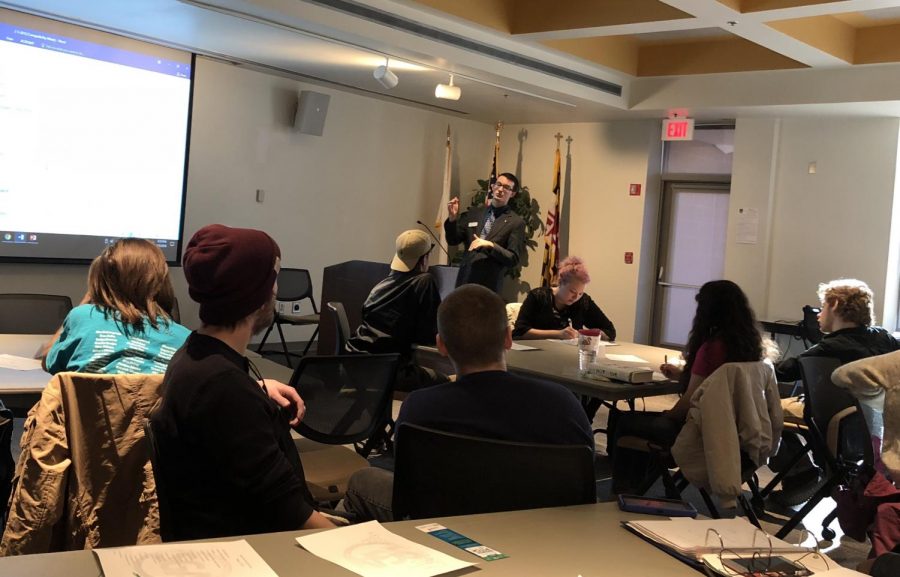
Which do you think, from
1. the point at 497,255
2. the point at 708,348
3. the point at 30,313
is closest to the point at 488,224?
the point at 497,255

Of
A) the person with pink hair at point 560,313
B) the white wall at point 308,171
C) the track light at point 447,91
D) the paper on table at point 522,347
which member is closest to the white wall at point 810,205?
the track light at point 447,91

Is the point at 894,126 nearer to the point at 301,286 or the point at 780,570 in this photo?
the point at 301,286

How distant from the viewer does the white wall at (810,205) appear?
7.51 metres

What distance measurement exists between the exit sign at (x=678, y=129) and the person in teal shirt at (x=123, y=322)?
6.58 meters

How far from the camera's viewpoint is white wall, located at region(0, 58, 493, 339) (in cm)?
754

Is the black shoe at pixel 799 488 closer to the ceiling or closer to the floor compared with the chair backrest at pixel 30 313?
closer to the floor

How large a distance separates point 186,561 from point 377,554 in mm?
324

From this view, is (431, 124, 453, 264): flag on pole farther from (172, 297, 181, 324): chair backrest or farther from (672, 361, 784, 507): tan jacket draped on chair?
(672, 361, 784, 507): tan jacket draped on chair

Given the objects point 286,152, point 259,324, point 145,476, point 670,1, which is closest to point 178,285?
point 286,152

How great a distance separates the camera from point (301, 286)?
25.9 feet

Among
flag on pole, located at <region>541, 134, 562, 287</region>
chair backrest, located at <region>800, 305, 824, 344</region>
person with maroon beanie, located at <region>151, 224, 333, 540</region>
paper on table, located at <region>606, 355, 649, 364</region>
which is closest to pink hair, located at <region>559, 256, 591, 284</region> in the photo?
paper on table, located at <region>606, 355, 649, 364</region>

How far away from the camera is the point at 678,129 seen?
27.4ft

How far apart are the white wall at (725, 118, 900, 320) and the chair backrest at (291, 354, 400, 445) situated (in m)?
5.62

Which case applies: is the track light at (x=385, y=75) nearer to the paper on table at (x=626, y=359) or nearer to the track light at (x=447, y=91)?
the track light at (x=447, y=91)
